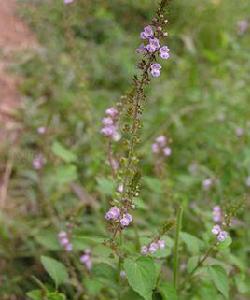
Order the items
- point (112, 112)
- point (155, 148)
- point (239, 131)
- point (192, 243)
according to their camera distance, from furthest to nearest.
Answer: point (239, 131), point (155, 148), point (112, 112), point (192, 243)

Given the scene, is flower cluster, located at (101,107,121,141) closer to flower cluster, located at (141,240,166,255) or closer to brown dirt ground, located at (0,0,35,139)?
flower cluster, located at (141,240,166,255)

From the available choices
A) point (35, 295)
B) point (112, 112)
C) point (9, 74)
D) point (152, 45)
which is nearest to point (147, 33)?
point (152, 45)

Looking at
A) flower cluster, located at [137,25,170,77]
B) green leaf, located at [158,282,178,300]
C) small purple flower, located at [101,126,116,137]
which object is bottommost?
green leaf, located at [158,282,178,300]

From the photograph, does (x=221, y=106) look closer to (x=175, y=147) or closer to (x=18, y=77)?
(x=175, y=147)

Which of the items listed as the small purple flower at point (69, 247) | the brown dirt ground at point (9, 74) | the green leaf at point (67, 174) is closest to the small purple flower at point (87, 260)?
the small purple flower at point (69, 247)

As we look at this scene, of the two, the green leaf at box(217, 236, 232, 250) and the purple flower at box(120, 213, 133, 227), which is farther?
the green leaf at box(217, 236, 232, 250)

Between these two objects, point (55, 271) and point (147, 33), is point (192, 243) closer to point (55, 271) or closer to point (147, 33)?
point (55, 271)

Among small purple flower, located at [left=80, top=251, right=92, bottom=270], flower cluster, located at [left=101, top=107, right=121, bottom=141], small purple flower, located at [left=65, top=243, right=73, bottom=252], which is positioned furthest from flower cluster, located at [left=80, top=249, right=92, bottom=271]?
flower cluster, located at [left=101, top=107, right=121, bottom=141]
